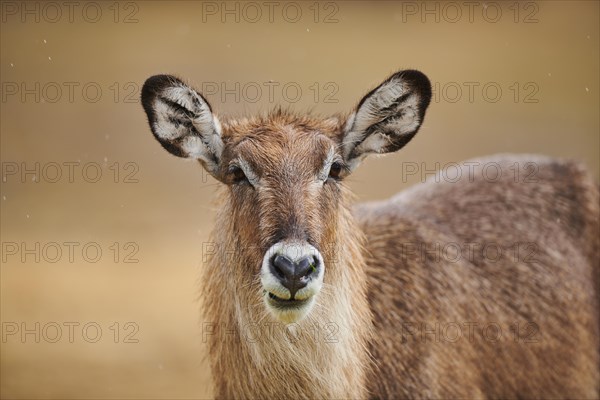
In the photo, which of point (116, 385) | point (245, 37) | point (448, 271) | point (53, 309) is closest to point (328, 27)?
point (245, 37)

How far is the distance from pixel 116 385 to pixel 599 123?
18963 mm

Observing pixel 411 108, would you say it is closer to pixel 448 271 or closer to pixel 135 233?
pixel 448 271

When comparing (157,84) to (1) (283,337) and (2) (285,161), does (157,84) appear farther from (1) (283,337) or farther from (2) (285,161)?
(1) (283,337)

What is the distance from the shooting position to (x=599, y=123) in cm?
2711

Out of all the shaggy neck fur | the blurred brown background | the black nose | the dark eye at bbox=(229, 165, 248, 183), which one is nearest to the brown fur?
the shaggy neck fur

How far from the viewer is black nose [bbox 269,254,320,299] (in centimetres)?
601

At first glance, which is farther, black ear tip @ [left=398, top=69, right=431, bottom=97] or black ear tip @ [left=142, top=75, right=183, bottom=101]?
black ear tip @ [left=398, top=69, right=431, bottom=97]

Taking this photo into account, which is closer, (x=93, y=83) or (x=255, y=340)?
(x=255, y=340)

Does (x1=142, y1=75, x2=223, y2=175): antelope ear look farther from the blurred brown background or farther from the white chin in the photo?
the blurred brown background

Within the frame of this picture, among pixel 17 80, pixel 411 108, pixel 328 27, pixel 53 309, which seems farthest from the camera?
pixel 328 27

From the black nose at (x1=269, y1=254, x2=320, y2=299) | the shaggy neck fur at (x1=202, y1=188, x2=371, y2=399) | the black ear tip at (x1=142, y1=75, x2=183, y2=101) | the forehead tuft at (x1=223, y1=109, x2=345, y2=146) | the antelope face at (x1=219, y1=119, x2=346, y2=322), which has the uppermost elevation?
the black ear tip at (x1=142, y1=75, x2=183, y2=101)

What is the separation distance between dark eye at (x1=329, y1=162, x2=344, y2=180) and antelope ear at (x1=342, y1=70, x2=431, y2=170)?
185 millimetres

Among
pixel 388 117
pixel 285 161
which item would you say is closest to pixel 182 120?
pixel 285 161

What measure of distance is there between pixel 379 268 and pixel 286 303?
2016mm
